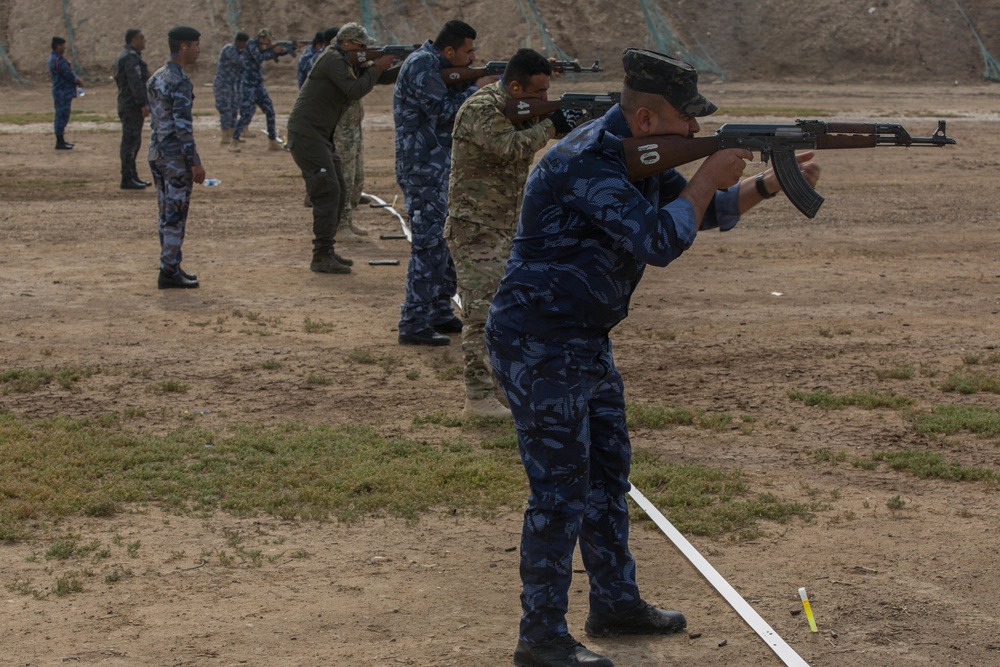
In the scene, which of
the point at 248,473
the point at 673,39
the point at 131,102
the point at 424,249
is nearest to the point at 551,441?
the point at 248,473

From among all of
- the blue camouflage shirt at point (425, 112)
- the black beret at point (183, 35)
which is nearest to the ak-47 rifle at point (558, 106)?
the blue camouflage shirt at point (425, 112)

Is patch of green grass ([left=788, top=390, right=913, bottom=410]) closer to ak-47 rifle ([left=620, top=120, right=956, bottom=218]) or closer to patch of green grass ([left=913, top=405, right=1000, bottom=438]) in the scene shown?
patch of green grass ([left=913, top=405, right=1000, bottom=438])

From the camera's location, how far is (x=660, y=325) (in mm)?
9992

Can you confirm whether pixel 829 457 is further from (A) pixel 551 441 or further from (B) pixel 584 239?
(B) pixel 584 239

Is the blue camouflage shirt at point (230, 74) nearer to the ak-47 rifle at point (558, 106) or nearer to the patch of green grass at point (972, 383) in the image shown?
the ak-47 rifle at point (558, 106)

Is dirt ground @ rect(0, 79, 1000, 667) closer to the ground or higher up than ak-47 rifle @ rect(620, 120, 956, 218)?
closer to the ground

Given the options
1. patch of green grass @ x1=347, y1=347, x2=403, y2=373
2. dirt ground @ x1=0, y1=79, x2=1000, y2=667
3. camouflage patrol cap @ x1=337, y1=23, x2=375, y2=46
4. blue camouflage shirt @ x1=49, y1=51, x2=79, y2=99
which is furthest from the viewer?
blue camouflage shirt @ x1=49, y1=51, x2=79, y2=99

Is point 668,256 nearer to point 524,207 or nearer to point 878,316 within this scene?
point 524,207

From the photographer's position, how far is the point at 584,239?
427 cm

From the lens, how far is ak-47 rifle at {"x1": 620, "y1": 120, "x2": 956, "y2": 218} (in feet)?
13.9

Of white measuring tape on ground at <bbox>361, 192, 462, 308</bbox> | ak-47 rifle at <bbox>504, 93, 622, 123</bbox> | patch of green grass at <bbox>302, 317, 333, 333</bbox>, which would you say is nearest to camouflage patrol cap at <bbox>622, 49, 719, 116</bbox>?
ak-47 rifle at <bbox>504, 93, 622, 123</bbox>

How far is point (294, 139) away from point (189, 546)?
6277 mm

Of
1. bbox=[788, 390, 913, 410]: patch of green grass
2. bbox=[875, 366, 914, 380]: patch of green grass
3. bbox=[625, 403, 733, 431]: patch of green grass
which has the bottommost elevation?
bbox=[625, 403, 733, 431]: patch of green grass

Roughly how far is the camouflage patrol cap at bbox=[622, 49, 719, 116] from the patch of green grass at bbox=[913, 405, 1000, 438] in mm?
3894
